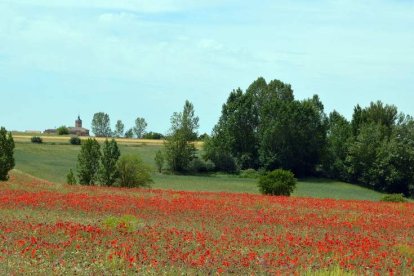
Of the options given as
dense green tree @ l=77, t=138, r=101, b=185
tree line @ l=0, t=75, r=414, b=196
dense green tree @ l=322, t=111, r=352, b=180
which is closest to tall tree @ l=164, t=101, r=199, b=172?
tree line @ l=0, t=75, r=414, b=196

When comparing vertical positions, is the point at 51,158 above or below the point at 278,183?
below

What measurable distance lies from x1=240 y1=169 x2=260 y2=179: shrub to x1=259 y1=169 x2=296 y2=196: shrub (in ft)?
164

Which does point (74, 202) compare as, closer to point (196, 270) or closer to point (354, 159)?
point (196, 270)

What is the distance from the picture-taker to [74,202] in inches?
1099

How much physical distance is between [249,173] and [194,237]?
78927 millimetres

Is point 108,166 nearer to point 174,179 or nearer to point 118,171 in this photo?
point 118,171

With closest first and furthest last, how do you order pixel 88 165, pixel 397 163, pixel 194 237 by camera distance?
pixel 194 237, pixel 88 165, pixel 397 163

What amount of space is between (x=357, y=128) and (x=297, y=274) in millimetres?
89237

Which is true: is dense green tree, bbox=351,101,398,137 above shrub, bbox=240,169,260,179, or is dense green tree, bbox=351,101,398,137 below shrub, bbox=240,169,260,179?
above

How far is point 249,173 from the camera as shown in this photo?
98.1m

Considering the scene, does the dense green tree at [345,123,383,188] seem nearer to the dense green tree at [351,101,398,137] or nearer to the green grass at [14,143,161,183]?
the dense green tree at [351,101,398,137]

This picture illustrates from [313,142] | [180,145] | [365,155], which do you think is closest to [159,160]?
[180,145]

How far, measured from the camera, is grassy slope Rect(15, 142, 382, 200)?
73.2 m

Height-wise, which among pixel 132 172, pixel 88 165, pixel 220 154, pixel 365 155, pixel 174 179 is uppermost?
pixel 365 155
